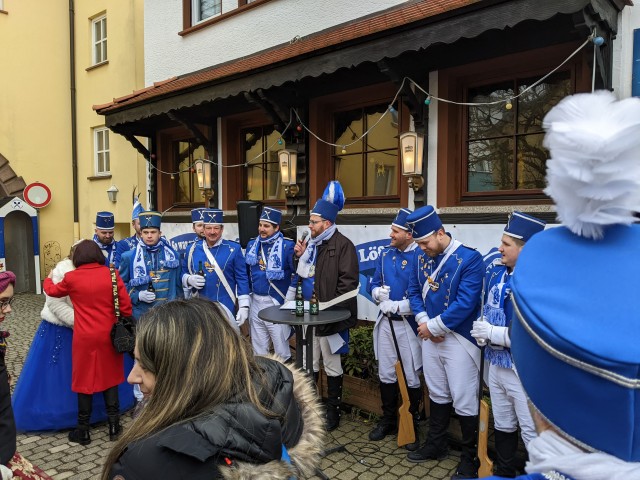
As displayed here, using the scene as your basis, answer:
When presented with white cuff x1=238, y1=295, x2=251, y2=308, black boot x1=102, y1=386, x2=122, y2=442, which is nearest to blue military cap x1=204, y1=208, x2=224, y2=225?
white cuff x1=238, y1=295, x2=251, y2=308

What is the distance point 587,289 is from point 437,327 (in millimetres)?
3173

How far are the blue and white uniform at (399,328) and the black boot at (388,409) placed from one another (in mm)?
84

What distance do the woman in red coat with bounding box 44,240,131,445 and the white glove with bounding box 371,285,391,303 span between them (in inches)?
101

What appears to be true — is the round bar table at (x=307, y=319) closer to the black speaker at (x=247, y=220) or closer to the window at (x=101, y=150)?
the black speaker at (x=247, y=220)

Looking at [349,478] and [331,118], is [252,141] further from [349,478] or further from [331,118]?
[349,478]

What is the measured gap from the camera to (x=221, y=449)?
4.22 ft

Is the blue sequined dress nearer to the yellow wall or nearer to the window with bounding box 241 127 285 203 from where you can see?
the window with bounding box 241 127 285 203

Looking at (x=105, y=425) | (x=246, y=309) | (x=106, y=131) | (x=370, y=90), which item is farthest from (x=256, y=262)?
(x=106, y=131)

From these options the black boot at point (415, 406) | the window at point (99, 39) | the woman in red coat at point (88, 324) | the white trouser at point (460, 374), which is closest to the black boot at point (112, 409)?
the woman in red coat at point (88, 324)

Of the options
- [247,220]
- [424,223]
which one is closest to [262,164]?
[247,220]

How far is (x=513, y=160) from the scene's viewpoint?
5.34 m

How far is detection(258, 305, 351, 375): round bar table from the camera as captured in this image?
159 inches

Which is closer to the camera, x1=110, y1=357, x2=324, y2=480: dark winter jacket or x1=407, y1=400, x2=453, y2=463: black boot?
x1=110, y1=357, x2=324, y2=480: dark winter jacket

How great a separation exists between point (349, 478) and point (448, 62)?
4.45 meters
